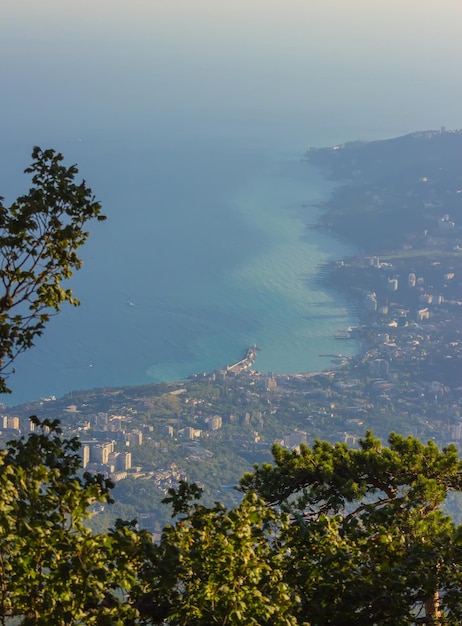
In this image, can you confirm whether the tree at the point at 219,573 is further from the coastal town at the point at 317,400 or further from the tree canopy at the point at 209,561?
the coastal town at the point at 317,400

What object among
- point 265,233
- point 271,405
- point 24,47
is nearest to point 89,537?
point 271,405

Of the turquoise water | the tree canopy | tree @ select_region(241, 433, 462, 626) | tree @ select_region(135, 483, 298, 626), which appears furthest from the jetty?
tree @ select_region(135, 483, 298, 626)

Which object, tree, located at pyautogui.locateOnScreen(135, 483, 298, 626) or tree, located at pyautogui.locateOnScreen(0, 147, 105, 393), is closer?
tree, located at pyautogui.locateOnScreen(135, 483, 298, 626)

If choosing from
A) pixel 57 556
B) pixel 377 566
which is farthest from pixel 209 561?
pixel 377 566

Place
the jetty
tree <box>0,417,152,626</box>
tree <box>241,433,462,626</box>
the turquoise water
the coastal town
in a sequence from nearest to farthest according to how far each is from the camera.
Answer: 1. tree <box>0,417,152,626</box>
2. tree <box>241,433,462,626</box>
3. the coastal town
4. the jetty
5. the turquoise water

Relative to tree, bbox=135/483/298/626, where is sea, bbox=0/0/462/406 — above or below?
above

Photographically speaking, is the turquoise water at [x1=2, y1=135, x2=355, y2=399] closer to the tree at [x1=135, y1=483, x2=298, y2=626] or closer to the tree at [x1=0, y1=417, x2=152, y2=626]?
the tree at [x1=135, y1=483, x2=298, y2=626]

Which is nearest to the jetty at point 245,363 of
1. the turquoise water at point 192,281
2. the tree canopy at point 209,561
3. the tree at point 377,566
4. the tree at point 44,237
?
the turquoise water at point 192,281
